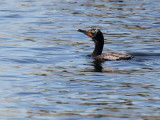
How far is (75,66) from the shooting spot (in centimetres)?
1803

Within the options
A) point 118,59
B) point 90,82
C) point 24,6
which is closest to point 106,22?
point 24,6

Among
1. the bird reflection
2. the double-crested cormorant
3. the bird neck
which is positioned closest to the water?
the bird reflection

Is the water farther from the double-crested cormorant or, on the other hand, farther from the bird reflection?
the double-crested cormorant

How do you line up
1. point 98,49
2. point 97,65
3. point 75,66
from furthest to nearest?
1. point 98,49
2. point 97,65
3. point 75,66

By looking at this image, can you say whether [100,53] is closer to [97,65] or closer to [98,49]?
[98,49]

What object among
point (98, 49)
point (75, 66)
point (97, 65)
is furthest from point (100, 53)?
point (75, 66)

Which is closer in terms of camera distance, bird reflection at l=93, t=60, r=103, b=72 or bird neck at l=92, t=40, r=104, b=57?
bird reflection at l=93, t=60, r=103, b=72

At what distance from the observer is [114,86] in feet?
48.2

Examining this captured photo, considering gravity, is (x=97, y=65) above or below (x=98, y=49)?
below

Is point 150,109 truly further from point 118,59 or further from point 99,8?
point 99,8

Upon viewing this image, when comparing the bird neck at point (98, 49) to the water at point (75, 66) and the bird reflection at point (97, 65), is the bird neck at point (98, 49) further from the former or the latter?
the bird reflection at point (97, 65)

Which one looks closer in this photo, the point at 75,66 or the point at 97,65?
the point at 75,66

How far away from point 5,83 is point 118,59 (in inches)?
195

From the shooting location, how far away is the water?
12.4 meters
